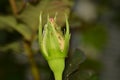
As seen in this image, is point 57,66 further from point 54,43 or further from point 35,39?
Answer: point 35,39

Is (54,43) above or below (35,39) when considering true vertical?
above

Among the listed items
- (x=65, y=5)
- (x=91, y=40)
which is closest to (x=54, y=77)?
(x=65, y=5)

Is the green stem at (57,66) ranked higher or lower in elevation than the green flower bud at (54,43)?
lower

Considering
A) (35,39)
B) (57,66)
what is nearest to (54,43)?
(57,66)

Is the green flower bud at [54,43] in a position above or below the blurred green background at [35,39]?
above

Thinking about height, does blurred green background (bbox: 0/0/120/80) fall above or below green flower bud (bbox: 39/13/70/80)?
below

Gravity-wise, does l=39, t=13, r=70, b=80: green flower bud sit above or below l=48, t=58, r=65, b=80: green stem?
above
